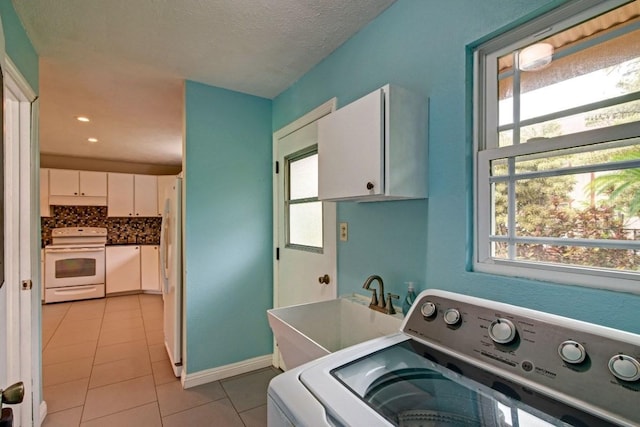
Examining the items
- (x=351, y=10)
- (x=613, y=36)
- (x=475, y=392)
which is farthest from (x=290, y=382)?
(x=351, y=10)

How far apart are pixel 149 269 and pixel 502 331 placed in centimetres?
588

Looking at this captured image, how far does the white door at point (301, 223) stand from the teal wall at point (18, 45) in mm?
1647

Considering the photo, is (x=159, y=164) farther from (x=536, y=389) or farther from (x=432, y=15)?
(x=536, y=389)

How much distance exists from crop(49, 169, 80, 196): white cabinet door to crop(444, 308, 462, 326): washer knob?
5971 mm

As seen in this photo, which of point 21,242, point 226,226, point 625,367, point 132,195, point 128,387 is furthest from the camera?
point 132,195

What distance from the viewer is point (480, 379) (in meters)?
0.85

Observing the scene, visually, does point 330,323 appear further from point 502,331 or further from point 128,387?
point 128,387

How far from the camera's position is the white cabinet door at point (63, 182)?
4.77 m

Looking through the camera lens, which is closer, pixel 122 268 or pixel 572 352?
pixel 572 352

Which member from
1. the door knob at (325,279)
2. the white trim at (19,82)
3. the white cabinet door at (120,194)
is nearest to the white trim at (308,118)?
the door knob at (325,279)

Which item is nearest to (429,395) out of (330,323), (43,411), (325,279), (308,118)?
(330,323)

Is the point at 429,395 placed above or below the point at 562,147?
below

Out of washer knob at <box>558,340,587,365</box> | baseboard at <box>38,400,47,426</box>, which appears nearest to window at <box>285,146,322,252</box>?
washer knob at <box>558,340,587,365</box>

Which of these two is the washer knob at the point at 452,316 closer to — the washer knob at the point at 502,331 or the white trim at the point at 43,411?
the washer knob at the point at 502,331
